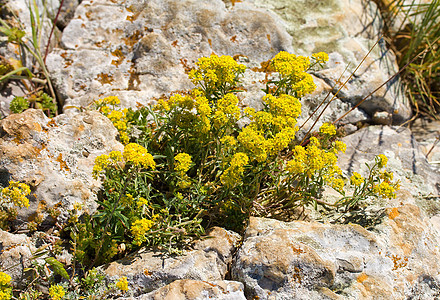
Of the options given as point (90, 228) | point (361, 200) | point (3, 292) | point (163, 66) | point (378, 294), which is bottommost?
point (3, 292)

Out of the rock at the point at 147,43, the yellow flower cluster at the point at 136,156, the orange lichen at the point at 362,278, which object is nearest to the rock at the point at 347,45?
the rock at the point at 147,43

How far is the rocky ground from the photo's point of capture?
10.0 feet

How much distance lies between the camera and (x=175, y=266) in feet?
10.4

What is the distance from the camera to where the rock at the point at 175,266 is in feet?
10.2

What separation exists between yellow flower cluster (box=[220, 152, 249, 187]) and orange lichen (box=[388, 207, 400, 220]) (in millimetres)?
1540

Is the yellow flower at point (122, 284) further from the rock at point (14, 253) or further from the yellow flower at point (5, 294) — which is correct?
the rock at point (14, 253)

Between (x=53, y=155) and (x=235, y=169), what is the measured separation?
1.85 meters

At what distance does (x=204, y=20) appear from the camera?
17.5 feet

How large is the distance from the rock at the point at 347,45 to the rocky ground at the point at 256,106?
0.07 ft

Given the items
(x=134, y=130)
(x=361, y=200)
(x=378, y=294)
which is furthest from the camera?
(x=134, y=130)

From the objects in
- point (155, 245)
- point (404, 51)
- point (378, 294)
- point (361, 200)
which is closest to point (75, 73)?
point (155, 245)

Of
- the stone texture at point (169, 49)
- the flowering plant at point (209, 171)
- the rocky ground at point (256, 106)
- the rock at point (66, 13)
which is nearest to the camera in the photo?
the rocky ground at point (256, 106)

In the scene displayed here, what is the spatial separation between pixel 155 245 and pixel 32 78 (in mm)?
3009

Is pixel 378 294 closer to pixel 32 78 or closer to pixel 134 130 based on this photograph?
pixel 134 130
